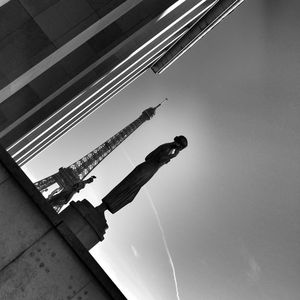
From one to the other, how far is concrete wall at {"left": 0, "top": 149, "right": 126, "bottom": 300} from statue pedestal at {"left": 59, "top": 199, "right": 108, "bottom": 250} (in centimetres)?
396

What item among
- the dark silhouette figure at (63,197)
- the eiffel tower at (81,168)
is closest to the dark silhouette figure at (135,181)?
the dark silhouette figure at (63,197)

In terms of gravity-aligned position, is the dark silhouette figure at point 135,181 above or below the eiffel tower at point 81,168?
below

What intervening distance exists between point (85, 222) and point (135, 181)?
2.58 m

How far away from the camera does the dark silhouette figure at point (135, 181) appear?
1155 cm

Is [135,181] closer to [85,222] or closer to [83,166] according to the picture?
[85,222]

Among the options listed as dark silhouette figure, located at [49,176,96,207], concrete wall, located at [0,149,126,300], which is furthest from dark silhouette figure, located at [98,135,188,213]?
dark silhouette figure, located at [49,176,96,207]

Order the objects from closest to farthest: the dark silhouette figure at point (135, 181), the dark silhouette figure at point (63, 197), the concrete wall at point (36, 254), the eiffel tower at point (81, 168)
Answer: the concrete wall at point (36, 254)
the dark silhouette figure at point (135, 181)
the dark silhouette figure at point (63, 197)
the eiffel tower at point (81, 168)

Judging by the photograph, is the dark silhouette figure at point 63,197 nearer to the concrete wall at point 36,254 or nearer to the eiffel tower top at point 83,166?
the concrete wall at point 36,254

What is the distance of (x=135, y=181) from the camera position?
1214 cm

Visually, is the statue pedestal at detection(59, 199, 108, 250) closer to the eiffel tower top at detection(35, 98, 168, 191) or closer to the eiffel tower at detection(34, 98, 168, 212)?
the eiffel tower at detection(34, 98, 168, 212)

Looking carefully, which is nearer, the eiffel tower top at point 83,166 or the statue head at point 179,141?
the statue head at point 179,141

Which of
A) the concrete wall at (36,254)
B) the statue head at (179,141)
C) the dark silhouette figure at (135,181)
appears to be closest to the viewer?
the concrete wall at (36,254)

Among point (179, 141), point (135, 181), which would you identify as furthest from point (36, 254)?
point (179, 141)

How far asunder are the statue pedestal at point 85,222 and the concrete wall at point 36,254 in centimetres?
396
